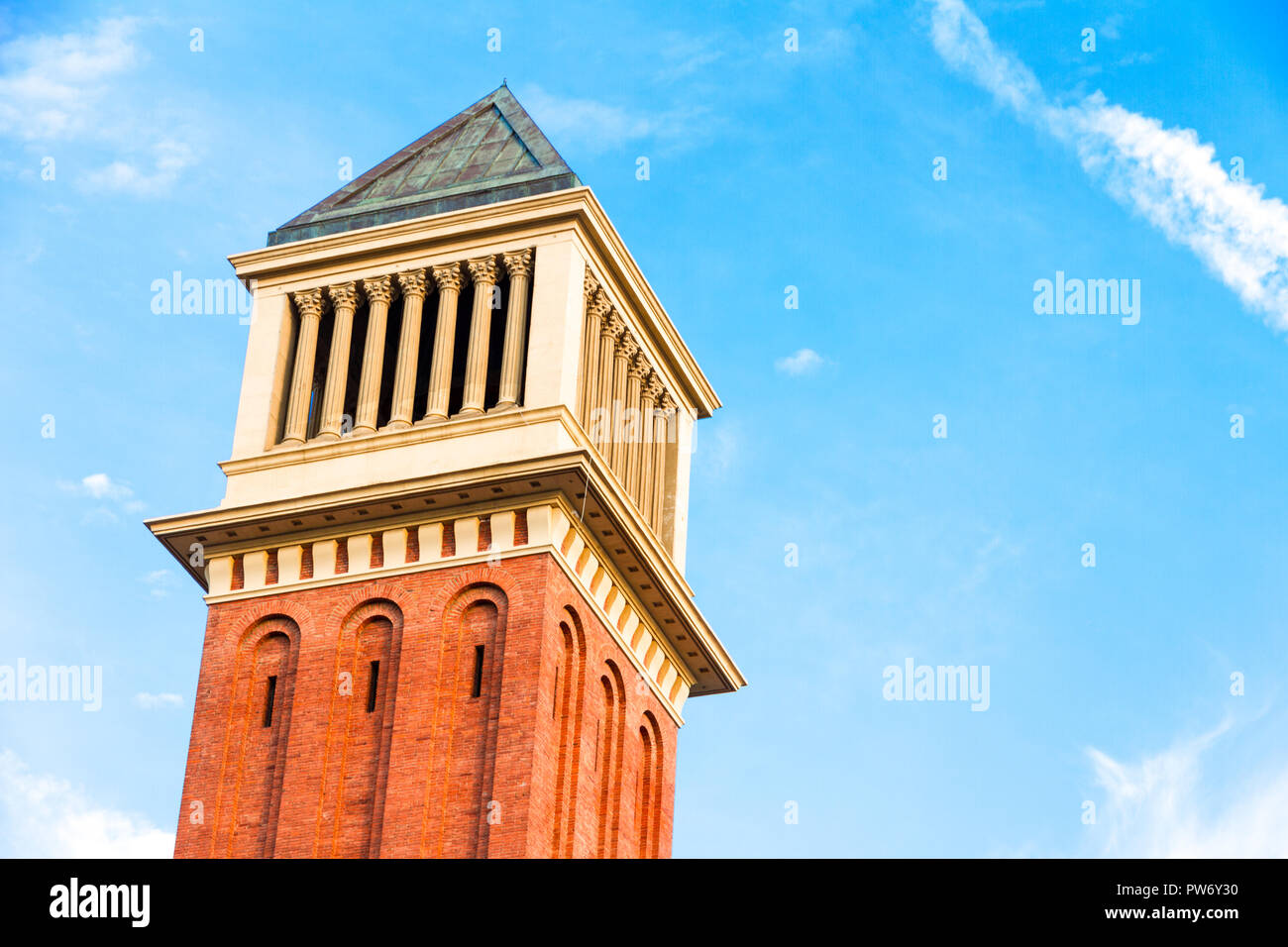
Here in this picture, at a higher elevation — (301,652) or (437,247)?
(437,247)

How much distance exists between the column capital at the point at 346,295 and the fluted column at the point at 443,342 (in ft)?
5.96

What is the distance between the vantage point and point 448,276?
4962 cm

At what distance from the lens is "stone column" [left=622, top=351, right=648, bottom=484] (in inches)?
2013

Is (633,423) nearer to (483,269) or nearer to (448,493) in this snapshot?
(483,269)

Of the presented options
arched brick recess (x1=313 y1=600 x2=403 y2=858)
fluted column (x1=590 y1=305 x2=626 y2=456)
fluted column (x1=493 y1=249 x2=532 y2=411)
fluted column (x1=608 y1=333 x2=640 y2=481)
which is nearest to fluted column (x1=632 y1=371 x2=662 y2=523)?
fluted column (x1=608 y1=333 x2=640 y2=481)

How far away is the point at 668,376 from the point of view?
54.1 metres

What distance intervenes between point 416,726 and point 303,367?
9152mm

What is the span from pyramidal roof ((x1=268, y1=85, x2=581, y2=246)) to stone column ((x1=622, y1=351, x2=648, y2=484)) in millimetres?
4805

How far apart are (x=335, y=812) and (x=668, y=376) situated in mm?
14603

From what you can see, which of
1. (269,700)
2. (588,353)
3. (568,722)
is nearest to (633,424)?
(588,353)

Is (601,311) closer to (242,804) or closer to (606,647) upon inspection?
(606,647)
